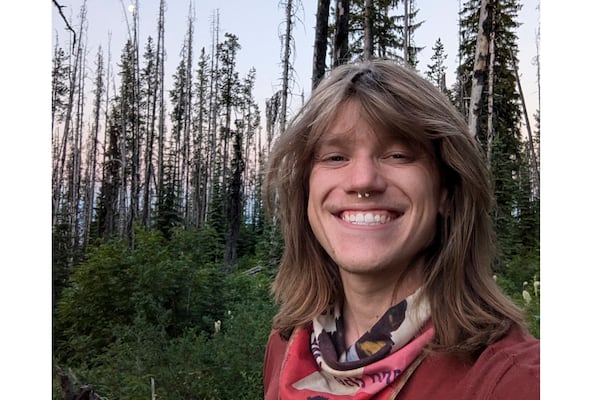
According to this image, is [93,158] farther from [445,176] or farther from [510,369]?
[510,369]

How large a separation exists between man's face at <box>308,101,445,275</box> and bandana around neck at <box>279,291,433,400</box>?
7 cm

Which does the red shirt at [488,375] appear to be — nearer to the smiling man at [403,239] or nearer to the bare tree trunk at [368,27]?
the smiling man at [403,239]

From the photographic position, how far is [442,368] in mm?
562

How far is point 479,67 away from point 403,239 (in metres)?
0.77

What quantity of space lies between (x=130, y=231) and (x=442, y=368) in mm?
1063

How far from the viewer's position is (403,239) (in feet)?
1.99

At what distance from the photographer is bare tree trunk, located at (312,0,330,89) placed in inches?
52.3

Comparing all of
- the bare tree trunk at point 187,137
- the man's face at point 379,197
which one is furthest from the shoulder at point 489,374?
the bare tree trunk at point 187,137

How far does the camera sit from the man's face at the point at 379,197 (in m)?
0.60

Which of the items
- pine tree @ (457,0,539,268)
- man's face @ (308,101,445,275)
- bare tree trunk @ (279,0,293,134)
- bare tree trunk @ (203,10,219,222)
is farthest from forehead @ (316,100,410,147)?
bare tree trunk @ (203,10,219,222)
